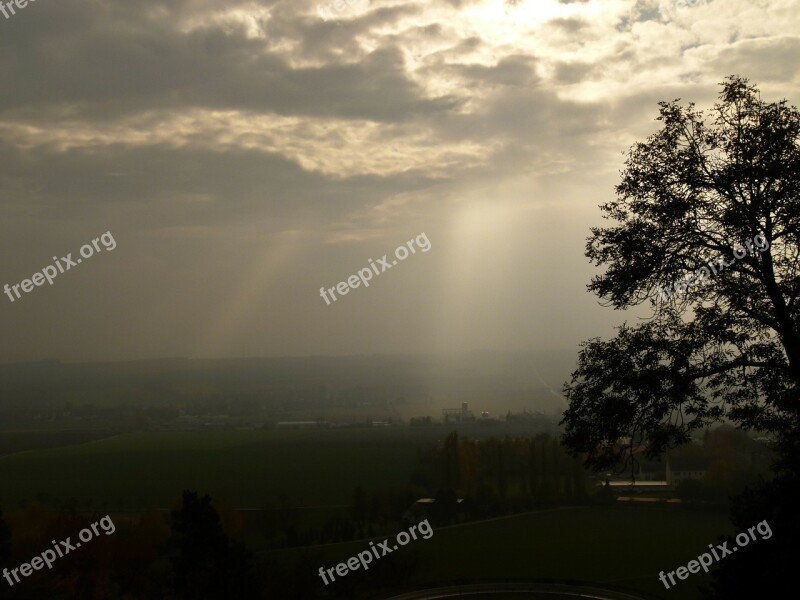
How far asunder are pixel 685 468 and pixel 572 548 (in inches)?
602

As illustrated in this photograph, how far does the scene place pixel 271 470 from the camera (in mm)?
52969

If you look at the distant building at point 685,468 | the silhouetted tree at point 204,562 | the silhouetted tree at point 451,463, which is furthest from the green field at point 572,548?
the silhouetted tree at point 451,463

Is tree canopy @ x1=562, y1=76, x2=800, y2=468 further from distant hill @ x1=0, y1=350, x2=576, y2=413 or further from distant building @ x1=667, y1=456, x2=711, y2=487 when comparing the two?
distant hill @ x1=0, y1=350, x2=576, y2=413

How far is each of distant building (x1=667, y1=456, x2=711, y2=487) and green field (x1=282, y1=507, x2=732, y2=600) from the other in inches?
175

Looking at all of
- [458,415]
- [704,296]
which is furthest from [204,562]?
[458,415]

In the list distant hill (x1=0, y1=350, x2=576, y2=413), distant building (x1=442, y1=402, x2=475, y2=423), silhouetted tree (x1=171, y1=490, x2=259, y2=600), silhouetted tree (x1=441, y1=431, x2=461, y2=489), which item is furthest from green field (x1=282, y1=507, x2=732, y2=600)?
distant hill (x1=0, y1=350, x2=576, y2=413)

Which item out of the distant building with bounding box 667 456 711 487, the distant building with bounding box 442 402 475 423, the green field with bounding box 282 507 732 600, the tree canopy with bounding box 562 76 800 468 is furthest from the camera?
the distant building with bounding box 442 402 475 423

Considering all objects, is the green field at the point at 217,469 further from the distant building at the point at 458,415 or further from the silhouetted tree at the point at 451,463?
the distant building at the point at 458,415

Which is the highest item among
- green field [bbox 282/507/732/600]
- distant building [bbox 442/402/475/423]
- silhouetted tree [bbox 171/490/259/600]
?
silhouetted tree [bbox 171/490/259/600]

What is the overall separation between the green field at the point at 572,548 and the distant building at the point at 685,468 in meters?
4.46

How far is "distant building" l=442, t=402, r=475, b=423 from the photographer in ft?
272

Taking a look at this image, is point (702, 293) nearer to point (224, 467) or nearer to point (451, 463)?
point (451, 463)

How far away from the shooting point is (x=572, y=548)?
2917 cm

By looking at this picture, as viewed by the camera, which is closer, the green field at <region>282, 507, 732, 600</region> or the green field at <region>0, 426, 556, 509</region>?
the green field at <region>282, 507, 732, 600</region>
